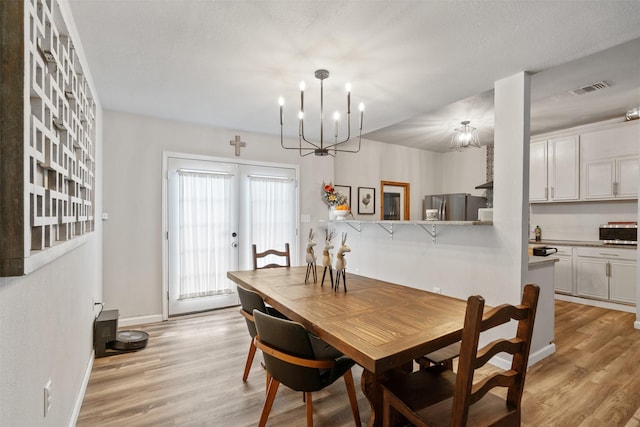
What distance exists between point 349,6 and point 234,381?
8.76ft

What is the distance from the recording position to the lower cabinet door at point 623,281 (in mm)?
3953

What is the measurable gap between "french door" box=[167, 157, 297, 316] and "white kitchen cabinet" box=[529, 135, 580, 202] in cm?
392

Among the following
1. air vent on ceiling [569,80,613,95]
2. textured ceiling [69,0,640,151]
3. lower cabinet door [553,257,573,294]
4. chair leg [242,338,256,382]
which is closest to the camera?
textured ceiling [69,0,640,151]

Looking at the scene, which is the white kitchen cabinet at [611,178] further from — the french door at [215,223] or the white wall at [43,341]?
the white wall at [43,341]

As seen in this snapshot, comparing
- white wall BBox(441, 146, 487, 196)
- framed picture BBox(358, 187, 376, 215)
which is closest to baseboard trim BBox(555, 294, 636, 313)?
white wall BBox(441, 146, 487, 196)

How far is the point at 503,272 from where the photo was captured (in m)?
2.62

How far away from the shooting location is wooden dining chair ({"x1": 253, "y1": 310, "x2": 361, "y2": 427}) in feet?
4.68

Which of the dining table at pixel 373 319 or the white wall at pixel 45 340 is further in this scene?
the dining table at pixel 373 319

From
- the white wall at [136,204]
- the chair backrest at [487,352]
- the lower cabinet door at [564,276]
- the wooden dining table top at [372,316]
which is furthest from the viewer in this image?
the lower cabinet door at [564,276]

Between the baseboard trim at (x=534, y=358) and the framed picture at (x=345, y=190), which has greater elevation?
the framed picture at (x=345, y=190)

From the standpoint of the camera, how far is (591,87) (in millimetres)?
3162

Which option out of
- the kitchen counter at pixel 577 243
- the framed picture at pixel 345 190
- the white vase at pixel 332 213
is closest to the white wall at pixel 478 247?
the white vase at pixel 332 213

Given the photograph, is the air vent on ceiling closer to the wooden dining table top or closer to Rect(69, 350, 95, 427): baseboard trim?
the wooden dining table top

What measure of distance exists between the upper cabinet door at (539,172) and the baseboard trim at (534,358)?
2.93m
